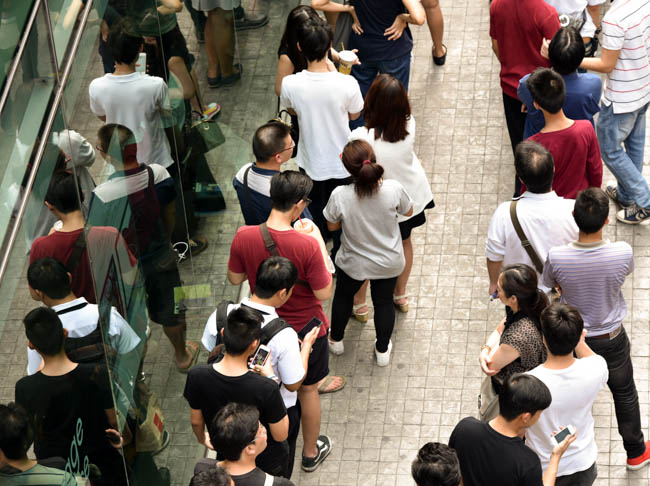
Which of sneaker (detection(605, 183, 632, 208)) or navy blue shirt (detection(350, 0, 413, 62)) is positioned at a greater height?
navy blue shirt (detection(350, 0, 413, 62))

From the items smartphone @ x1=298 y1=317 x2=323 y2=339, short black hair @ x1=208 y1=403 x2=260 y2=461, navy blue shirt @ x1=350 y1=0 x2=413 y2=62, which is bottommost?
smartphone @ x1=298 y1=317 x2=323 y2=339

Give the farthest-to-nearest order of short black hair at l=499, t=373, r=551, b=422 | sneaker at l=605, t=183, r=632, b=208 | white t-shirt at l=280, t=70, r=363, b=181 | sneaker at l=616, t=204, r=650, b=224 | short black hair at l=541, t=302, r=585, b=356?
sneaker at l=605, t=183, r=632, b=208, sneaker at l=616, t=204, r=650, b=224, white t-shirt at l=280, t=70, r=363, b=181, short black hair at l=541, t=302, r=585, b=356, short black hair at l=499, t=373, r=551, b=422

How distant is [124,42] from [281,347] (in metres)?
1.68

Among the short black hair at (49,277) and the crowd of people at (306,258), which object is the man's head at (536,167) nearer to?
the crowd of people at (306,258)

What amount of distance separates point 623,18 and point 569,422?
2896mm

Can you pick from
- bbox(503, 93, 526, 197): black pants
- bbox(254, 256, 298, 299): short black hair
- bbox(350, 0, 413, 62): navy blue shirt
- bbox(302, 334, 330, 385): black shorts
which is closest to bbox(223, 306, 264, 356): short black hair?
bbox(254, 256, 298, 299): short black hair

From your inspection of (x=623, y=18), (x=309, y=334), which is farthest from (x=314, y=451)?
(x=623, y=18)

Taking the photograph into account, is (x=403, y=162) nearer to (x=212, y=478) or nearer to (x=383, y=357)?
(x=383, y=357)

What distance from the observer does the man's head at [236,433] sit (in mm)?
4066

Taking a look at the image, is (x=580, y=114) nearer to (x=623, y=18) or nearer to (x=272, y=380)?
(x=623, y=18)

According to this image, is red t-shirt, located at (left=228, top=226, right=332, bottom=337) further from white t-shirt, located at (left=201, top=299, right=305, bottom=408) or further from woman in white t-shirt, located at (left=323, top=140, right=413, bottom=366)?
woman in white t-shirt, located at (left=323, top=140, right=413, bottom=366)

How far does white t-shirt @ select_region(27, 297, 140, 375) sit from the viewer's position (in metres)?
3.65

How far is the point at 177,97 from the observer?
222 inches

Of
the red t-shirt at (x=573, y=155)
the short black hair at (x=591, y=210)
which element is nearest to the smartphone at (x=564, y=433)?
the short black hair at (x=591, y=210)
